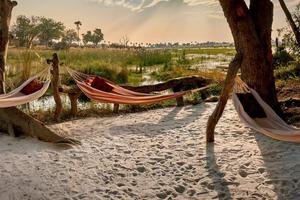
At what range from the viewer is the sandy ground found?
8.27ft

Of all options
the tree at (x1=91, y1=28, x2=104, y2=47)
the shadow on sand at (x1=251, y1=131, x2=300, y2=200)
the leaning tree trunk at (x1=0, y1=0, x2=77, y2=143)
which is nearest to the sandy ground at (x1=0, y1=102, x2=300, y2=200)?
the shadow on sand at (x1=251, y1=131, x2=300, y2=200)

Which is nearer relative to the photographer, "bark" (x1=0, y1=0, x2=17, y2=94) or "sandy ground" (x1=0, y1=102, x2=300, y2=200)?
"sandy ground" (x1=0, y1=102, x2=300, y2=200)

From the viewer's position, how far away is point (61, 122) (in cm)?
458

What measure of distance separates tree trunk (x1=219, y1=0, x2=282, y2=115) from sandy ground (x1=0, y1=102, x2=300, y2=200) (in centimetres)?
55

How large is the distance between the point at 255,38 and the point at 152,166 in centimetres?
194

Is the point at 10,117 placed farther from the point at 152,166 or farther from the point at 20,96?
the point at 152,166

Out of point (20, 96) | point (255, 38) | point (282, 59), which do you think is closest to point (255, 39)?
point (255, 38)

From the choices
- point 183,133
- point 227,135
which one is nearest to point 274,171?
point 227,135

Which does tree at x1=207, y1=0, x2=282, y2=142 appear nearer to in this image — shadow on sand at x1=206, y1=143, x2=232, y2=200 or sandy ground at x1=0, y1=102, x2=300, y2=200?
sandy ground at x1=0, y1=102, x2=300, y2=200

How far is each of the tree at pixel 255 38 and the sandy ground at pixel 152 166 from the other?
0.55 metres

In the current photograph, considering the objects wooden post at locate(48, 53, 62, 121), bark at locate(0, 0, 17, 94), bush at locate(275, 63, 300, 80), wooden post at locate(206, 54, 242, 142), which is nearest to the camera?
wooden post at locate(206, 54, 242, 142)

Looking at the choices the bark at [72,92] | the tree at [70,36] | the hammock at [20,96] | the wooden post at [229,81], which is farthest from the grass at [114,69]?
the tree at [70,36]

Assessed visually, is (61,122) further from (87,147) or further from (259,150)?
(259,150)

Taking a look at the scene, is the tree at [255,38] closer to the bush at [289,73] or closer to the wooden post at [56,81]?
the wooden post at [56,81]
